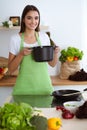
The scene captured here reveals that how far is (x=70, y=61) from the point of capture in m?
3.02

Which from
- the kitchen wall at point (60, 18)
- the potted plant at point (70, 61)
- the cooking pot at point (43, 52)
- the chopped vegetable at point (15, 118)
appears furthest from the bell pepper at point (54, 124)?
the kitchen wall at point (60, 18)

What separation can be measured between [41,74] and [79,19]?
1.34 meters

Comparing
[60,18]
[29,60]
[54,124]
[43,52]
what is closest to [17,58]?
[29,60]

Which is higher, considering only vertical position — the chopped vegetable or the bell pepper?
the chopped vegetable

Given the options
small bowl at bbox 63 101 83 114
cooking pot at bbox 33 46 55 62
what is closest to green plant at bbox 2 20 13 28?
cooking pot at bbox 33 46 55 62

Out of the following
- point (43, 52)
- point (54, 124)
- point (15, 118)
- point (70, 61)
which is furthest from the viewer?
point (70, 61)

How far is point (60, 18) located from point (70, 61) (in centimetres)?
55

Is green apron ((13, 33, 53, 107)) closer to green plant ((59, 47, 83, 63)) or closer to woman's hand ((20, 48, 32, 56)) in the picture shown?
woman's hand ((20, 48, 32, 56))

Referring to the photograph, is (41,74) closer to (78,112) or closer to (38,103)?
(38,103)

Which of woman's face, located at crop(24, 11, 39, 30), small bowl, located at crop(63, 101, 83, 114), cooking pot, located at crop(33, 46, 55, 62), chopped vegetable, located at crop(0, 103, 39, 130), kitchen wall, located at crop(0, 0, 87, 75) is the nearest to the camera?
chopped vegetable, located at crop(0, 103, 39, 130)

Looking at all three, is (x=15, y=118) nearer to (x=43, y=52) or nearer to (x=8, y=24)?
(x=43, y=52)

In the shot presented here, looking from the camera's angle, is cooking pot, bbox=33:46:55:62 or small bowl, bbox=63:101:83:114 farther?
cooking pot, bbox=33:46:55:62

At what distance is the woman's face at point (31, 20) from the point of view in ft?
6.72

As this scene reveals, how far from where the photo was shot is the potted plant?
303 cm
